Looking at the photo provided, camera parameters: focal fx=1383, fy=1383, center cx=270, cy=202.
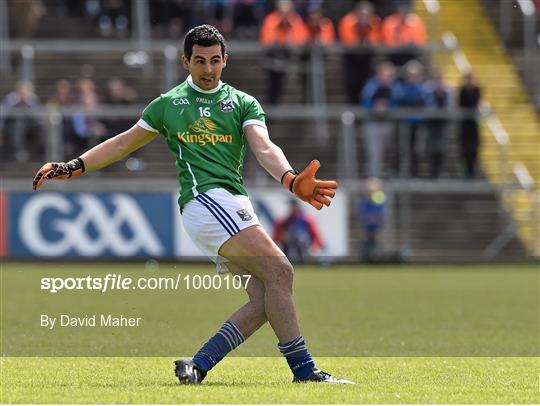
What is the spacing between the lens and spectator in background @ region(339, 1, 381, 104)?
2902 cm

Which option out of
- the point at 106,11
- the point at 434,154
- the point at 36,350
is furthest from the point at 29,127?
the point at 36,350

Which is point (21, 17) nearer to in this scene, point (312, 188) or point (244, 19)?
point (244, 19)

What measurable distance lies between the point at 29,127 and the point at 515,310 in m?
11.7

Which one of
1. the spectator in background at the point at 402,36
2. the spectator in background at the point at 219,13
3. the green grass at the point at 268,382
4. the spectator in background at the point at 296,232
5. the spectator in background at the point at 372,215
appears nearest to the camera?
the green grass at the point at 268,382

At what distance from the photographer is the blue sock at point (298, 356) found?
30.8 ft

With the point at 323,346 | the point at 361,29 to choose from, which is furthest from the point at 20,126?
the point at 323,346

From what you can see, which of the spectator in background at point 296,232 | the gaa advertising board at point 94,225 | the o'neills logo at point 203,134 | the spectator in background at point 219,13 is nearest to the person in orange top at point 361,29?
the spectator in background at point 219,13

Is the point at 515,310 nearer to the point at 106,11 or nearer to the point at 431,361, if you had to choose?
the point at 431,361

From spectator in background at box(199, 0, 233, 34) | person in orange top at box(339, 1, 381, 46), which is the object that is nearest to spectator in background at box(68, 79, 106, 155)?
spectator in background at box(199, 0, 233, 34)

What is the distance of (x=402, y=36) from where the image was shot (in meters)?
29.5

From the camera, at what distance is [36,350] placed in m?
12.2

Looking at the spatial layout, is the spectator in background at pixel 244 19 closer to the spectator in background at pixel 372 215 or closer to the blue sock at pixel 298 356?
the spectator in background at pixel 372 215

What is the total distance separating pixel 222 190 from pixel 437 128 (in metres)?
18.3

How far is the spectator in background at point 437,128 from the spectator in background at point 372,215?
1179mm
